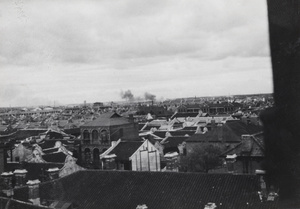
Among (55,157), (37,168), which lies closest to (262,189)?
(37,168)

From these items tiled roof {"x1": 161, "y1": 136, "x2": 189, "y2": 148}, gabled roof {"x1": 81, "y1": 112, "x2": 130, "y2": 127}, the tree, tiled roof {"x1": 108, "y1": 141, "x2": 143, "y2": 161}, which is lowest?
the tree

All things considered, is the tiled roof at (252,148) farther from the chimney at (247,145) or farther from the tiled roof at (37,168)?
the tiled roof at (37,168)

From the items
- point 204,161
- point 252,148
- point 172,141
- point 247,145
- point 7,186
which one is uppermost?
point 247,145

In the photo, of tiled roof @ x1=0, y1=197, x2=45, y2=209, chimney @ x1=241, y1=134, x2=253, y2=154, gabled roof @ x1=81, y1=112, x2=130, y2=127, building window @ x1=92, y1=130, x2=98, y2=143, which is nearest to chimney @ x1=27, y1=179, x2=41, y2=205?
tiled roof @ x1=0, y1=197, x2=45, y2=209

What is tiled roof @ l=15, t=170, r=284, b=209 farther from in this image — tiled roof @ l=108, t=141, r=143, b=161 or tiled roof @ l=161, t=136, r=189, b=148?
tiled roof @ l=161, t=136, r=189, b=148

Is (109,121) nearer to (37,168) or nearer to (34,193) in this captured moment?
(37,168)

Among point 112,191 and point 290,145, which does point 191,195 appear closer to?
point 112,191

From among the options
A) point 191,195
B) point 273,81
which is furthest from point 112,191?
point 273,81

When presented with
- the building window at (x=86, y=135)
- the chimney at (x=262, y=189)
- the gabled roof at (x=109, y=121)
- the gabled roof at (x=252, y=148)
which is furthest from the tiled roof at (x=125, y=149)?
the chimney at (x=262, y=189)
